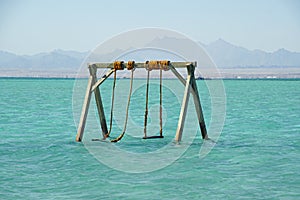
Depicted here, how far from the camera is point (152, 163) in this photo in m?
15.1

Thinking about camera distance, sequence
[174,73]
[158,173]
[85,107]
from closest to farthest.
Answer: [158,173]
[174,73]
[85,107]

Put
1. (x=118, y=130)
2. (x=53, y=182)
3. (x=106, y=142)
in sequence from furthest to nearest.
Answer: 1. (x=118, y=130)
2. (x=106, y=142)
3. (x=53, y=182)

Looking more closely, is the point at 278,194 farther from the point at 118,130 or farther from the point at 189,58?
the point at 118,130

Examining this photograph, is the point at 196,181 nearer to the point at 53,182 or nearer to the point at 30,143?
the point at 53,182

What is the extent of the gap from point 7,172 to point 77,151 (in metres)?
3.34

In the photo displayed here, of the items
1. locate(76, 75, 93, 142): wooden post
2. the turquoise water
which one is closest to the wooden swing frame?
locate(76, 75, 93, 142): wooden post

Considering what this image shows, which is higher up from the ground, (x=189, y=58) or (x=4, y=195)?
(x=189, y=58)

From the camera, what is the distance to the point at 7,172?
45.6 feet

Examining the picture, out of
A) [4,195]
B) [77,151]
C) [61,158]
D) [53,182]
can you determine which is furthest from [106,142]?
[4,195]

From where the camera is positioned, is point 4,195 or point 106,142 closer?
point 4,195

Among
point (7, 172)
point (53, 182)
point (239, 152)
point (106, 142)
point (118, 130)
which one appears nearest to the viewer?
point (53, 182)

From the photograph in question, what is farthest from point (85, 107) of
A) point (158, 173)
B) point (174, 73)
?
point (158, 173)

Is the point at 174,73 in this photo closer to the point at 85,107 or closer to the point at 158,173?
the point at 85,107

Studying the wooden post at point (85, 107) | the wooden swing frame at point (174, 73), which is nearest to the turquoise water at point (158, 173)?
the wooden post at point (85, 107)
